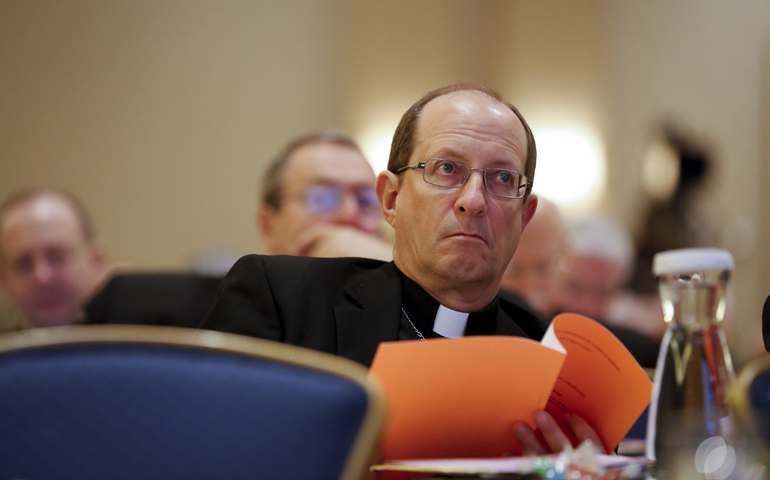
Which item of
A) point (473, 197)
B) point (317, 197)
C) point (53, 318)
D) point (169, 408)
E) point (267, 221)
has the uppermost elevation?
point (473, 197)

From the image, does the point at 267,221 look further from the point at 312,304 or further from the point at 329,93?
the point at 329,93

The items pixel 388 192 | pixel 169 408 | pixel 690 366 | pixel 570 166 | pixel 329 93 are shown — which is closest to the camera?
pixel 169 408

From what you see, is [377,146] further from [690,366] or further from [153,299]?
[690,366]

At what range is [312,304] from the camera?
1630mm

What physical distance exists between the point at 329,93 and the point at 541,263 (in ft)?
8.63

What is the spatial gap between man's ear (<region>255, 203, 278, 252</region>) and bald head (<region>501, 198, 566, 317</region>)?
1351mm

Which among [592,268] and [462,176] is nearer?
[462,176]

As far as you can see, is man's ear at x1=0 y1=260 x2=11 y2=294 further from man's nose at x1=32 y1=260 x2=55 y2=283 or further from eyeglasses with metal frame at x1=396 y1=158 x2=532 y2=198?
eyeglasses with metal frame at x1=396 y1=158 x2=532 y2=198

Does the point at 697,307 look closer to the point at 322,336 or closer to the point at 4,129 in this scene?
the point at 322,336

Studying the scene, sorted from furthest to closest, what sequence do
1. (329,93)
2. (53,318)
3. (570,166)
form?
(570,166)
(329,93)
(53,318)

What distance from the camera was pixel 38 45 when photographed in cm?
525

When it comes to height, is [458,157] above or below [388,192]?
above

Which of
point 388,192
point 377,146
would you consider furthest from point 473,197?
point 377,146

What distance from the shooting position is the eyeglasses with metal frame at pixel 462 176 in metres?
1.66
